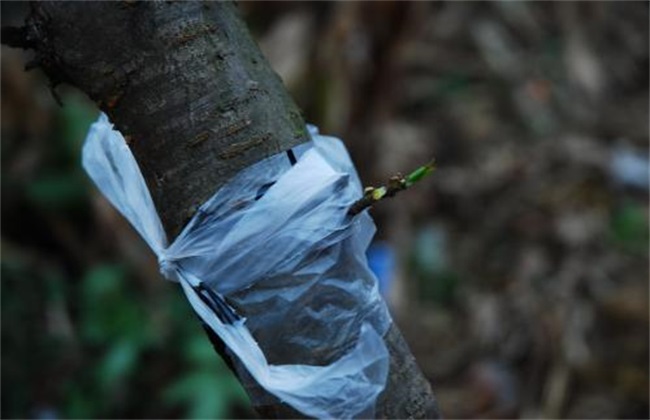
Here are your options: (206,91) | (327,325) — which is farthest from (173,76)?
(327,325)

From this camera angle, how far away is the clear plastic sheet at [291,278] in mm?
693

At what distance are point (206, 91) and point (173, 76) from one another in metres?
0.03

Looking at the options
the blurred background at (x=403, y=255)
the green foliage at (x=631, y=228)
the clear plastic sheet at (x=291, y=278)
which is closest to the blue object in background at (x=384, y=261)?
the blurred background at (x=403, y=255)

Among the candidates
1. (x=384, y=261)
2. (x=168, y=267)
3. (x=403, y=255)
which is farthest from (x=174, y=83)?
(x=403, y=255)

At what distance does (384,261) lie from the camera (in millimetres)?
2367

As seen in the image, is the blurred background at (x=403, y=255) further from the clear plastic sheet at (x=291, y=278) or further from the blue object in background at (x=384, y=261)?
the clear plastic sheet at (x=291, y=278)

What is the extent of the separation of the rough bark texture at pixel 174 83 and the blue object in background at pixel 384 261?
157cm

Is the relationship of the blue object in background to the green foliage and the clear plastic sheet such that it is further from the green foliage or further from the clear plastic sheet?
the clear plastic sheet

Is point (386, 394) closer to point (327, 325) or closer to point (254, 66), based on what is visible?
point (327, 325)

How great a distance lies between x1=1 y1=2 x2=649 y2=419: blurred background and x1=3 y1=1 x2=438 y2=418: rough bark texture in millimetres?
1473

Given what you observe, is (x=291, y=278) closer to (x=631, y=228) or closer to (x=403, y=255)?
(x=403, y=255)

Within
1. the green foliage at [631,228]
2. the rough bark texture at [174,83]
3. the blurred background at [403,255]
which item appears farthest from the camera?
the green foliage at [631,228]

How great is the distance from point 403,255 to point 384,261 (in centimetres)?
28

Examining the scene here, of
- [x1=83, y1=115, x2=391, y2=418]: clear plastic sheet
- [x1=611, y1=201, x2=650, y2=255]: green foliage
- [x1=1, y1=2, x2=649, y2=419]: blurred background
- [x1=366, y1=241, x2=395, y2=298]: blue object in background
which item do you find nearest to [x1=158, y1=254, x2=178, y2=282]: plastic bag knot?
[x1=83, y1=115, x2=391, y2=418]: clear plastic sheet
